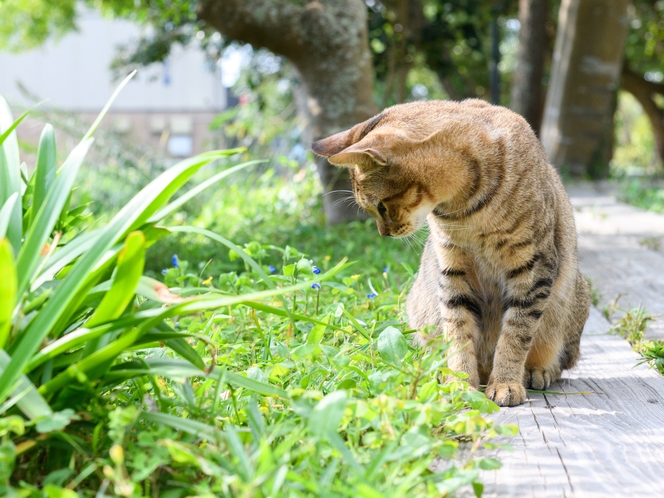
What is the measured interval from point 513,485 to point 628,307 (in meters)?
2.22

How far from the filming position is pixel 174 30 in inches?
374

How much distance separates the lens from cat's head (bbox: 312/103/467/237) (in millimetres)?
2375

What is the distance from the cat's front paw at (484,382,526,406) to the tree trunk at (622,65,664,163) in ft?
53.0

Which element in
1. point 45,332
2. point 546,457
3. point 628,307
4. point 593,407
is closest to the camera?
point 45,332

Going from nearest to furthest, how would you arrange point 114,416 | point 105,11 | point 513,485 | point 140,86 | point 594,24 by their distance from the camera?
point 114,416
point 513,485
point 594,24
point 105,11
point 140,86

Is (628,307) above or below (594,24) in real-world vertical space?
below

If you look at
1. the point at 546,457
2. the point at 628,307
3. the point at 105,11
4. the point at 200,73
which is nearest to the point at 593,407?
the point at 546,457

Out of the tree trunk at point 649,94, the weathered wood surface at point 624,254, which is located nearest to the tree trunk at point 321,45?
the weathered wood surface at point 624,254

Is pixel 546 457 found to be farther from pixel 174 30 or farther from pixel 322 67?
pixel 174 30

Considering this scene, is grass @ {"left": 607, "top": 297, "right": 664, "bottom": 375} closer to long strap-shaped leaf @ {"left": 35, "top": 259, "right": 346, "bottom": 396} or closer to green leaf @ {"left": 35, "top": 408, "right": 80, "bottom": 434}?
long strap-shaped leaf @ {"left": 35, "top": 259, "right": 346, "bottom": 396}

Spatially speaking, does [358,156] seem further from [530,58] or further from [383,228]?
[530,58]

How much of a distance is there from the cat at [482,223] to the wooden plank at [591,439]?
16 cm

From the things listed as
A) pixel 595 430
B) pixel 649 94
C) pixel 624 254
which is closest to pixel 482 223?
pixel 595 430

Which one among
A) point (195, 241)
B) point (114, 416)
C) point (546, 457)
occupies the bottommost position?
point (195, 241)
